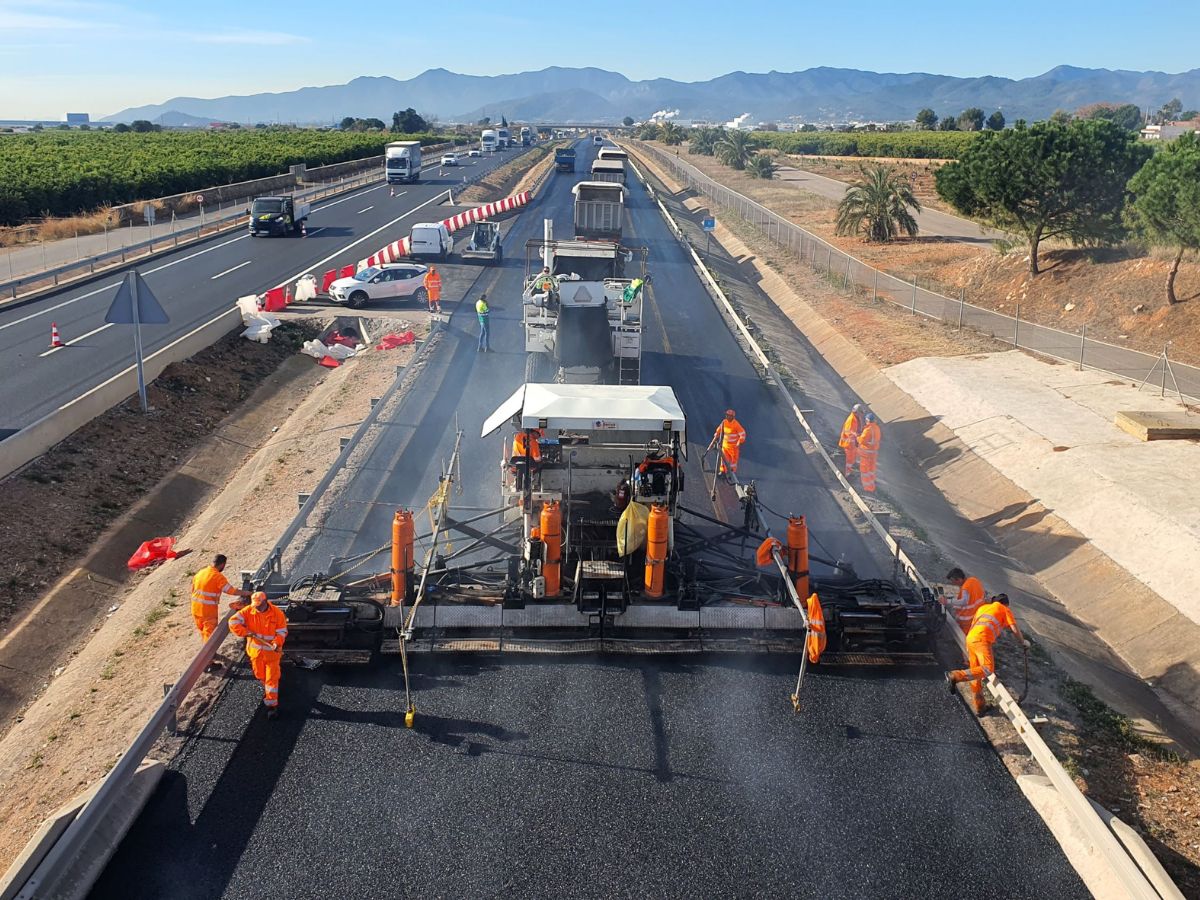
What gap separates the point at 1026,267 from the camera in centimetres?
3488

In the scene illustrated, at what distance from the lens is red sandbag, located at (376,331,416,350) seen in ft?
81.1

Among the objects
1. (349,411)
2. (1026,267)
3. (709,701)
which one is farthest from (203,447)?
(1026,267)

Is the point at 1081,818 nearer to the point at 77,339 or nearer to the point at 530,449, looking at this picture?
the point at 530,449

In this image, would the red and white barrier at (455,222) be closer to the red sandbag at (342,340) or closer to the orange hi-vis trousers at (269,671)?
the red sandbag at (342,340)

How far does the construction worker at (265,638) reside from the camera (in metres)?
9.13

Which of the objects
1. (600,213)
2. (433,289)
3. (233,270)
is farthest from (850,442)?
(233,270)

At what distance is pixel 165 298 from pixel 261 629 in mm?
22840

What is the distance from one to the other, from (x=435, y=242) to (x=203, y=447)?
17.6 m

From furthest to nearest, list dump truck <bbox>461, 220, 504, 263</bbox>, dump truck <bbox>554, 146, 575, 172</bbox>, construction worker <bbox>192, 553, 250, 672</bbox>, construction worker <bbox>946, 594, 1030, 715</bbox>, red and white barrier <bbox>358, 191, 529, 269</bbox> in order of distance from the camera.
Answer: dump truck <bbox>554, 146, 575, 172</bbox>, dump truck <bbox>461, 220, 504, 263</bbox>, red and white barrier <bbox>358, 191, 529, 269</bbox>, construction worker <bbox>192, 553, 250, 672</bbox>, construction worker <bbox>946, 594, 1030, 715</bbox>

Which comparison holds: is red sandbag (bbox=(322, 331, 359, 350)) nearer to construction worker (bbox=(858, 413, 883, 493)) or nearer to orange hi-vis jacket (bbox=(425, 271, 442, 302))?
orange hi-vis jacket (bbox=(425, 271, 442, 302))

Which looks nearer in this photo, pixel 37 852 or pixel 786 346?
pixel 37 852

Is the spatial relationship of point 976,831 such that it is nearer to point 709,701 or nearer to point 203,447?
point 709,701

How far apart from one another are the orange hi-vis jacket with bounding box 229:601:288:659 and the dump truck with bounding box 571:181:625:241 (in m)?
27.7

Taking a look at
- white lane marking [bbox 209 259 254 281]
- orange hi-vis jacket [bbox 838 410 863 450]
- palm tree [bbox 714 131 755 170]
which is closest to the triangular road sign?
orange hi-vis jacket [bbox 838 410 863 450]
